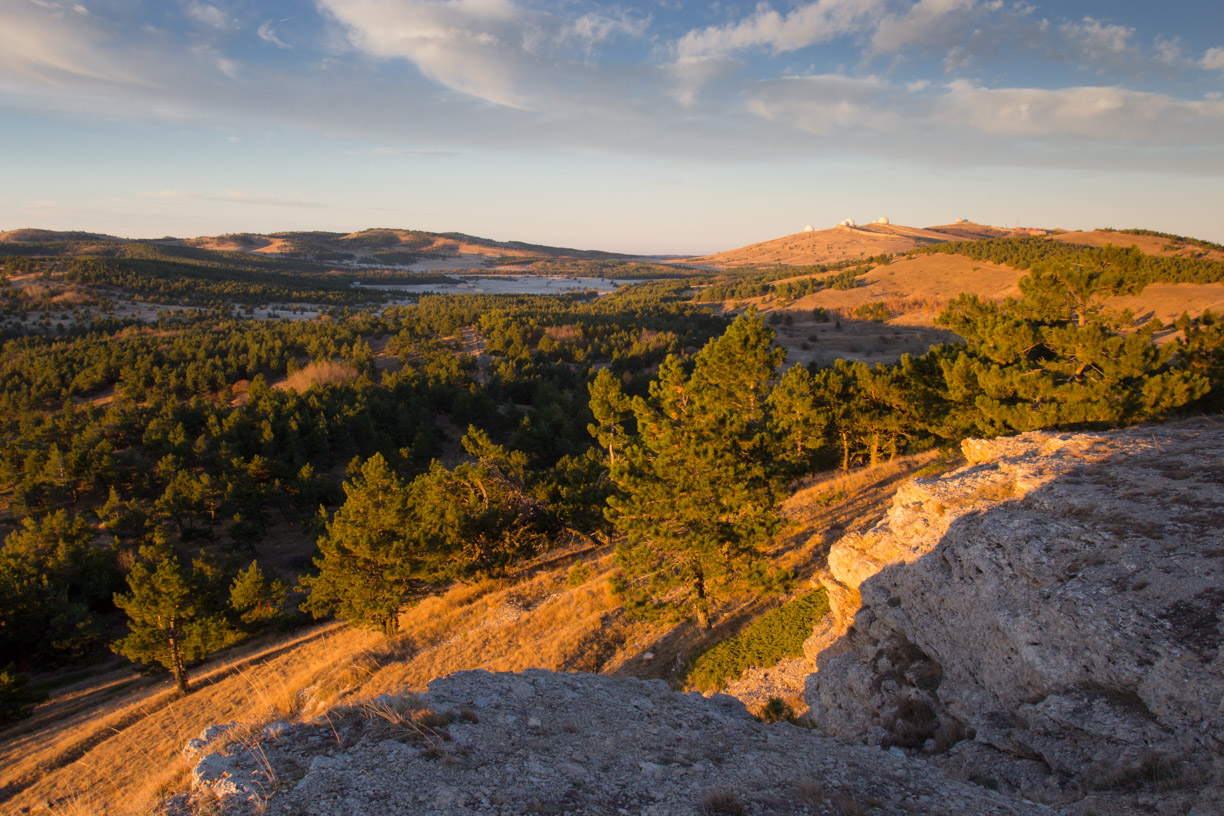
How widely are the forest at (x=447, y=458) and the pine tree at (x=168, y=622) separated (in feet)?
0.24

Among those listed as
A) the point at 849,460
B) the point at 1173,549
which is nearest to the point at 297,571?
the point at 849,460

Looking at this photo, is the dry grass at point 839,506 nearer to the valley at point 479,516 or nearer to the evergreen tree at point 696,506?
the valley at point 479,516

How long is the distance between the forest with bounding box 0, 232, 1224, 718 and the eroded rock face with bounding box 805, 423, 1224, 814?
12.3 feet

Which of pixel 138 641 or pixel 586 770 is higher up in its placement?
pixel 586 770

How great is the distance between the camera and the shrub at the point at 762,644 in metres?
11.0

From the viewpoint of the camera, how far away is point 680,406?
17.4 meters

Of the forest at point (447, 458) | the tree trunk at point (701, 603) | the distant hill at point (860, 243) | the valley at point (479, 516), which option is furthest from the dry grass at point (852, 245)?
the tree trunk at point (701, 603)

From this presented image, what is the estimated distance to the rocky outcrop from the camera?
15.9 feet

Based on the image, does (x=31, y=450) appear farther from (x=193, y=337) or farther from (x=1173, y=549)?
(x=1173, y=549)

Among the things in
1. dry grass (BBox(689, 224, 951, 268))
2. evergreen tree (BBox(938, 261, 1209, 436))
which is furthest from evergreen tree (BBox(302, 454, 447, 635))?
dry grass (BBox(689, 224, 951, 268))

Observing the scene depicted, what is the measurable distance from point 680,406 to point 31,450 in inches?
1537

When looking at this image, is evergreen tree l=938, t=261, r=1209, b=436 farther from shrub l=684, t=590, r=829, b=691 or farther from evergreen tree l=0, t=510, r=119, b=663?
evergreen tree l=0, t=510, r=119, b=663

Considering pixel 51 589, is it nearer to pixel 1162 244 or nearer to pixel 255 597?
pixel 255 597

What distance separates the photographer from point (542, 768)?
18.1 ft
